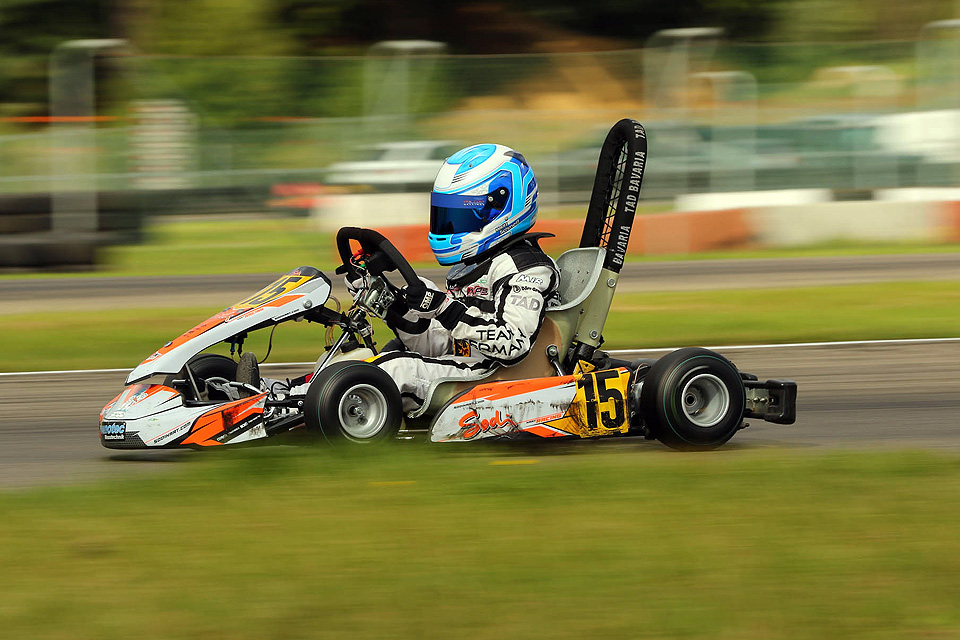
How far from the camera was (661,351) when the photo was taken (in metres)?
9.30

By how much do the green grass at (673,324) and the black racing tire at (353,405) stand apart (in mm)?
4117

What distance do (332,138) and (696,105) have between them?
4.88 metres

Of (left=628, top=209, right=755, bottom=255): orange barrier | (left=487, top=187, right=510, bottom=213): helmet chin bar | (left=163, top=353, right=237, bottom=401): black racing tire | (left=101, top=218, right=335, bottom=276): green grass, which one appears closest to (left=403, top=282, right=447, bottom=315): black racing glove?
(left=487, top=187, right=510, bottom=213): helmet chin bar

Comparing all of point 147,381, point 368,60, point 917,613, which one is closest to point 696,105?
point 368,60

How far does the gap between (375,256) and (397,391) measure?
0.57 meters

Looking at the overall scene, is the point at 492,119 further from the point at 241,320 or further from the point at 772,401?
the point at 241,320

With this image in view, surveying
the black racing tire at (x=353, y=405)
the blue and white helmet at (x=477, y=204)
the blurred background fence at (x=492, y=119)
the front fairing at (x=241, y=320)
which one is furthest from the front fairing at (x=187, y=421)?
the blurred background fence at (x=492, y=119)

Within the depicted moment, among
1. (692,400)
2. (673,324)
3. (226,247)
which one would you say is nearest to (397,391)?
(692,400)

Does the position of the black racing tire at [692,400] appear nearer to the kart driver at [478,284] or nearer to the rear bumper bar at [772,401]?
the rear bumper bar at [772,401]

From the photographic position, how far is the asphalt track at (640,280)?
41.7 feet

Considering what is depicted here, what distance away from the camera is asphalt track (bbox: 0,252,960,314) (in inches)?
500

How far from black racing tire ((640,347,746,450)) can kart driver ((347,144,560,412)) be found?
585 millimetres

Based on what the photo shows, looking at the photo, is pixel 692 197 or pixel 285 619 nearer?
pixel 285 619

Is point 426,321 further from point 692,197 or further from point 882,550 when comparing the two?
point 692,197
